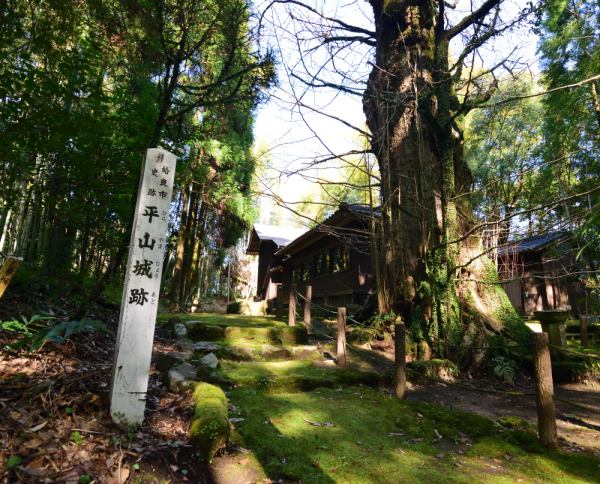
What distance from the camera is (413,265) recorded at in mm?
7758

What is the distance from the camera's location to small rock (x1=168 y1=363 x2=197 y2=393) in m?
4.12

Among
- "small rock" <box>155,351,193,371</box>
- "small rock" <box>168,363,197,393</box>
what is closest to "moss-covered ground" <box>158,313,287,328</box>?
"small rock" <box>155,351,193,371</box>

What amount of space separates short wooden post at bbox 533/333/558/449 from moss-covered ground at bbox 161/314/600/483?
0.14 meters

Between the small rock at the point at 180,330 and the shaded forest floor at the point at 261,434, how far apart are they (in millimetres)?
1814

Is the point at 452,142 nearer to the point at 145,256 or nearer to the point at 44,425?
the point at 145,256

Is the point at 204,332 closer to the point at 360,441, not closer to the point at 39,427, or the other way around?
the point at 360,441

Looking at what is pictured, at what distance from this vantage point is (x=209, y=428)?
307cm

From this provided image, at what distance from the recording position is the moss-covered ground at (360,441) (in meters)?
3.04

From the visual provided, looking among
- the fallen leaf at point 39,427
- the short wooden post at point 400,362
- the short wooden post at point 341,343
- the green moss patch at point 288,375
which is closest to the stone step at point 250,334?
the green moss patch at point 288,375

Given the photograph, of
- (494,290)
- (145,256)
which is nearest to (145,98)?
(145,256)

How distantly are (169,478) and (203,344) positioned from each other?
12.4ft

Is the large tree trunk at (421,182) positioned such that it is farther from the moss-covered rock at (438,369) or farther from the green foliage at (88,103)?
the green foliage at (88,103)

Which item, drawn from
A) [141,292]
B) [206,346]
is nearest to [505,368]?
[206,346]

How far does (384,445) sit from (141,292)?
2.79m
